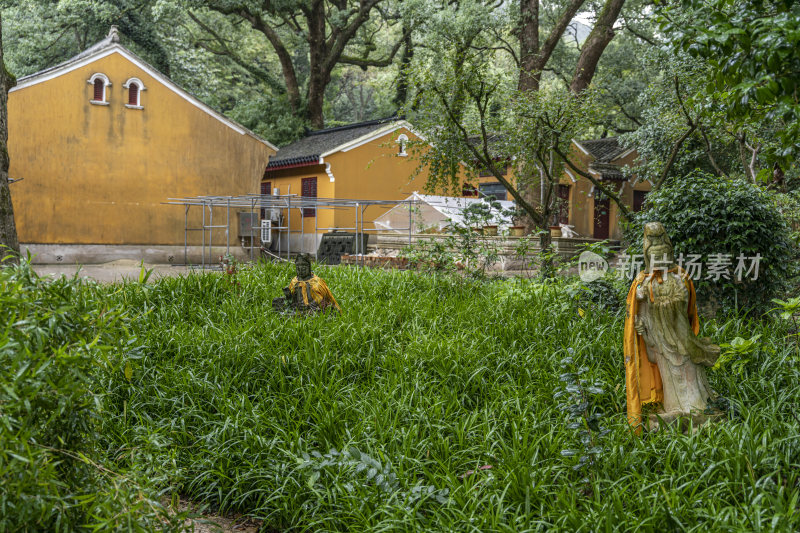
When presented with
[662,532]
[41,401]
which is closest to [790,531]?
[662,532]

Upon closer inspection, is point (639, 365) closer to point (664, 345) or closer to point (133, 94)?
point (664, 345)

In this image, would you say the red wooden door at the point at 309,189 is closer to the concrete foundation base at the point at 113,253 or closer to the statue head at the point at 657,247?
the concrete foundation base at the point at 113,253

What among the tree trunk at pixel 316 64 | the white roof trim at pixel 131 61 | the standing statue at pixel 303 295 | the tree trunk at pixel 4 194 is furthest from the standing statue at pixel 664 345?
the tree trunk at pixel 316 64

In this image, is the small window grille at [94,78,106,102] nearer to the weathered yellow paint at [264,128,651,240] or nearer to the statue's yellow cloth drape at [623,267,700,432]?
the weathered yellow paint at [264,128,651,240]

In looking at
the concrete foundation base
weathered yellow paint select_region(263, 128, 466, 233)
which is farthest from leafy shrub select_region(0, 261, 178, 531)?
weathered yellow paint select_region(263, 128, 466, 233)

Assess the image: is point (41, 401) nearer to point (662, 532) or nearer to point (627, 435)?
point (662, 532)

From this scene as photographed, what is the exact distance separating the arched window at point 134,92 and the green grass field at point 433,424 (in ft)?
51.4

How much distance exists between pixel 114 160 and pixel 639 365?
66.5 ft

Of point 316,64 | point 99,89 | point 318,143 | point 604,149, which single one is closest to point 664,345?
point 99,89

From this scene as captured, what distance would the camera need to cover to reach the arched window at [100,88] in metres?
20.8

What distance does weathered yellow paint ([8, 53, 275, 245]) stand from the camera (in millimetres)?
19766

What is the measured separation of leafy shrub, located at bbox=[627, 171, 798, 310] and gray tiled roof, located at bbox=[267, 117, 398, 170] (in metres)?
18.7

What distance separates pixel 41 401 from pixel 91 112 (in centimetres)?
2054

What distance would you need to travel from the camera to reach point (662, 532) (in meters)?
3.51
